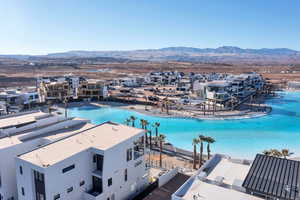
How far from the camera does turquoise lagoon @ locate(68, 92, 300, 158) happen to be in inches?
1328

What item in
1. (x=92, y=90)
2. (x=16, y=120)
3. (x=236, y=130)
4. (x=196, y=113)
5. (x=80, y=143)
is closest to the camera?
(x=80, y=143)

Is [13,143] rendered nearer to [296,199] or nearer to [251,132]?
[296,199]

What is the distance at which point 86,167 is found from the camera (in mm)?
15562

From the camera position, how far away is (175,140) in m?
36.1

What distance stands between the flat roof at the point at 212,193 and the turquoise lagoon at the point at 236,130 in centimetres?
1879

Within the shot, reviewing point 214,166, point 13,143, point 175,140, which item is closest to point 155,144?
point 175,140

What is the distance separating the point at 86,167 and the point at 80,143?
198 centimetres

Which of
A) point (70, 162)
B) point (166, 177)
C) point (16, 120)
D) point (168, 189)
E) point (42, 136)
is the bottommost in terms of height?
point (168, 189)

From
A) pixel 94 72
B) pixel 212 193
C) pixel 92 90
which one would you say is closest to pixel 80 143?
pixel 212 193

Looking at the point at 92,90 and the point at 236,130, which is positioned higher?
the point at 92,90

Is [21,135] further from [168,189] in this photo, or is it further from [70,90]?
[70,90]

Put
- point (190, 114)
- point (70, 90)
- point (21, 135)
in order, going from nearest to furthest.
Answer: point (21, 135)
point (190, 114)
point (70, 90)

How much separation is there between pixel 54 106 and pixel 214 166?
162 feet

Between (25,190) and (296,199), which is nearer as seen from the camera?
(296,199)
